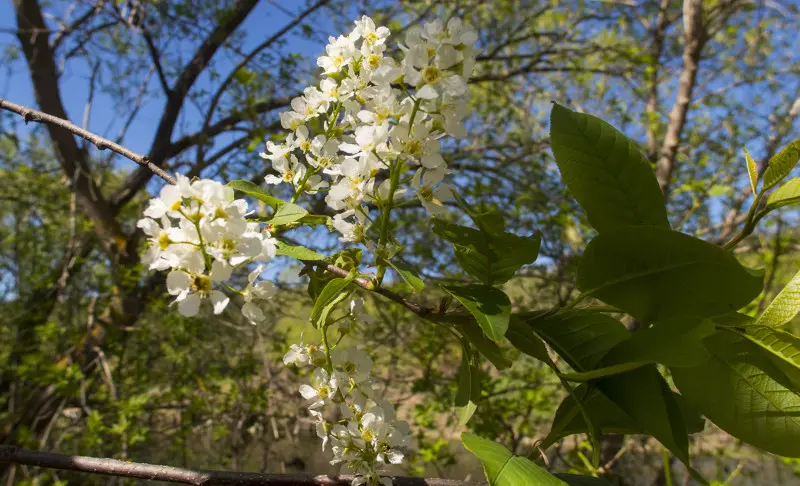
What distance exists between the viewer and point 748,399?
45 centimetres

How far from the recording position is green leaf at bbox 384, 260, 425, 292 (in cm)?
48

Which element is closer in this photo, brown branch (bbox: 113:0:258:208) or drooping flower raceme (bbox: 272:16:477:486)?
drooping flower raceme (bbox: 272:16:477:486)

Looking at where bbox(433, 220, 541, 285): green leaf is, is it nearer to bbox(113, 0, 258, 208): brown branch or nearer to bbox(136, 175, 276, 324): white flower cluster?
bbox(136, 175, 276, 324): white flower cluster

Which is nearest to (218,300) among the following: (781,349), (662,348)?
(662,348)

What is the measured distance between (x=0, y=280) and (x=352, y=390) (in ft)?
15.1

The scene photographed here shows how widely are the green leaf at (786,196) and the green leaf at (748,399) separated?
0.38ft

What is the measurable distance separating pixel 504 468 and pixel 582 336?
142 millimetres

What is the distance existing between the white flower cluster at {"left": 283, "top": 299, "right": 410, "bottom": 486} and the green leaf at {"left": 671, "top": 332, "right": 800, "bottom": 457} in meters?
0.31

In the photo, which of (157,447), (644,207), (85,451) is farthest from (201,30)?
(644,207)

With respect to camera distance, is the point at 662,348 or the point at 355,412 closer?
the point at 662,348

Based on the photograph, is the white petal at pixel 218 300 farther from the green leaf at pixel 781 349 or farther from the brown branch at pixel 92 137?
the green leaf at pixel 781 349

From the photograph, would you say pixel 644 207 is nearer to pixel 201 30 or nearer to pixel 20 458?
pixel 20 458

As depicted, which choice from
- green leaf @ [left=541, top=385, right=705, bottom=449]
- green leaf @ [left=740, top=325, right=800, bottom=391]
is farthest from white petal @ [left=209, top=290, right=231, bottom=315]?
green leaf @ [left=740, top=325, right=800, bottom=391]

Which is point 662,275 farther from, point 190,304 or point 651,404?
point 190,304
